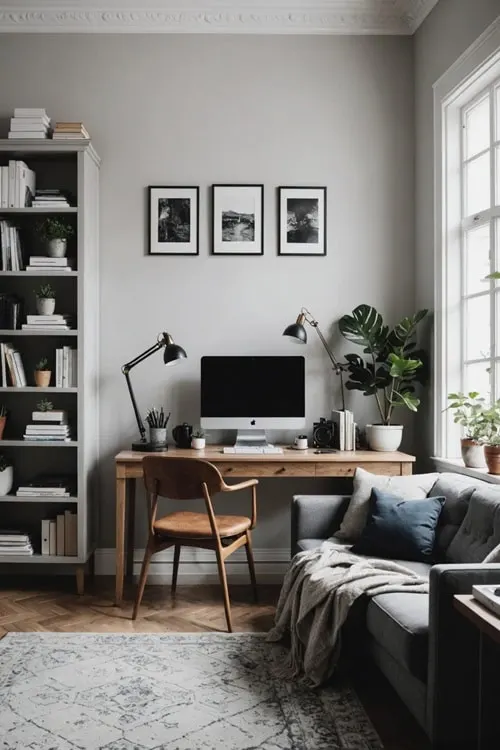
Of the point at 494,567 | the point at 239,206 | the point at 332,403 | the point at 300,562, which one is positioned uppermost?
the point at 239,206

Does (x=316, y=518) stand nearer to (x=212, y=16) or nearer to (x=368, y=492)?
(x=368, y=492)

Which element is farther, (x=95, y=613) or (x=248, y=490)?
(x=248, y=490)

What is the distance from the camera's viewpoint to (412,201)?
437 cm

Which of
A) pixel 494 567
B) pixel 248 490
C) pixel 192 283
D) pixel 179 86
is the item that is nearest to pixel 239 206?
pixel 192 283

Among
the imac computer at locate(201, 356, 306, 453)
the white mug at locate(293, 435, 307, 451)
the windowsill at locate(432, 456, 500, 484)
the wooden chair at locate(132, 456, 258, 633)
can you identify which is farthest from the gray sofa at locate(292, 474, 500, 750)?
the imac computer at locate(201, 356, 306, 453)

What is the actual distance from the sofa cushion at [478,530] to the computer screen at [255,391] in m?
1.38

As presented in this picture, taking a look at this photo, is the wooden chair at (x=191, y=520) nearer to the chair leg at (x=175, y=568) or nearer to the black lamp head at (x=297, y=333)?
the chair leg at (x=175, y=568)

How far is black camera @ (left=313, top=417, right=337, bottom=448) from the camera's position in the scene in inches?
160

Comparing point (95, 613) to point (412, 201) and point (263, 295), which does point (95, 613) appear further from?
point (412, 201)

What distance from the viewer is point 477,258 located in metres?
3.82

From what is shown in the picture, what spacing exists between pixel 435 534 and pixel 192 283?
83.5 inches

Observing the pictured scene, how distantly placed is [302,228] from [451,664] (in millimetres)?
2856

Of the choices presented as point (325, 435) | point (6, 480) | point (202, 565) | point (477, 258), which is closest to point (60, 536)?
point (6, 480)

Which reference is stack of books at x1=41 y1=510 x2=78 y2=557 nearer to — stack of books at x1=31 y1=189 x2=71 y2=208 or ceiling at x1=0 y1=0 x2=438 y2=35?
stack of books at x1=31 y1=189 x2=71 y2=208
